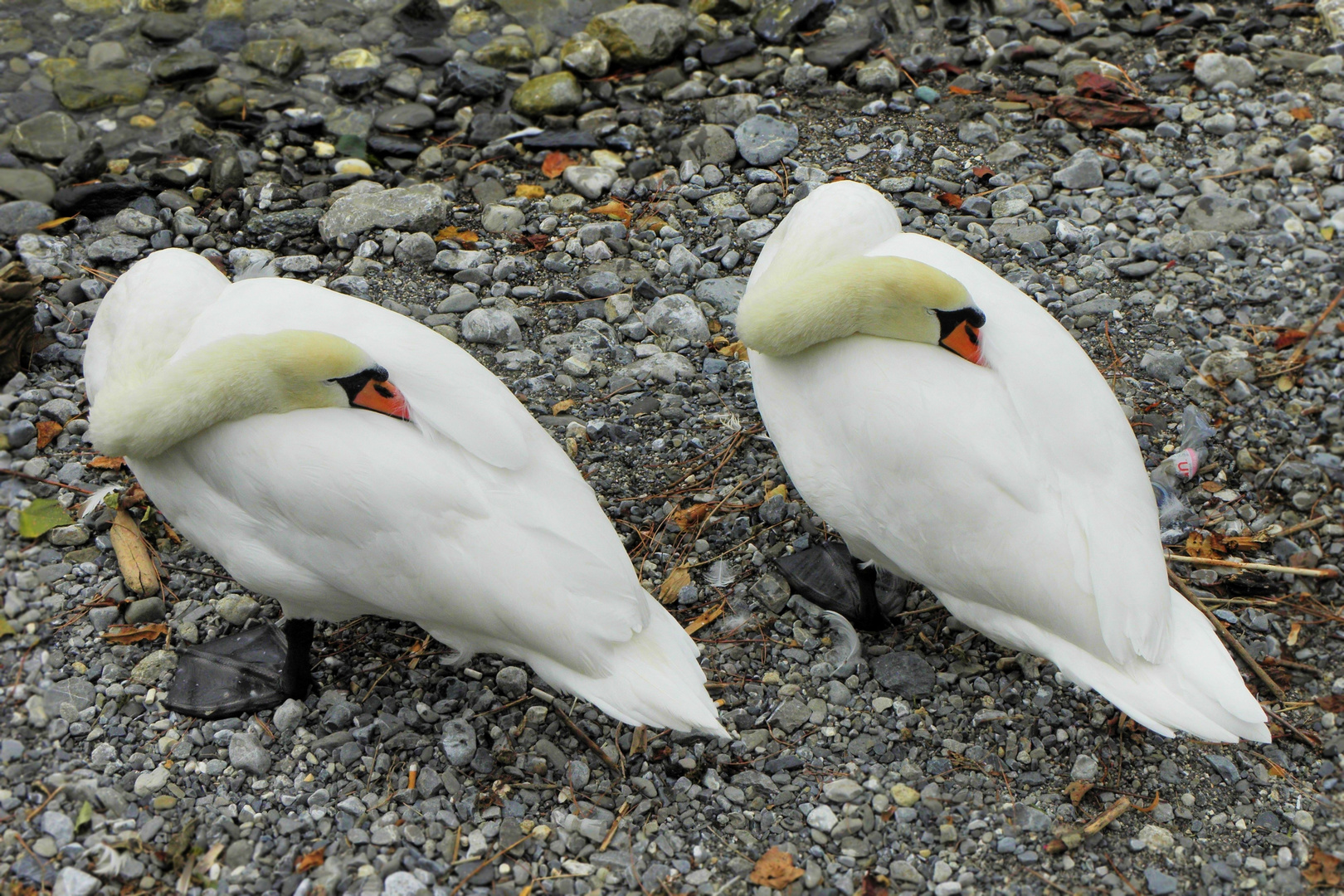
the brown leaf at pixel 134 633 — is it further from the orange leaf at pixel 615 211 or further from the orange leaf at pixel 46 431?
the orange leaf at pixel 615 211

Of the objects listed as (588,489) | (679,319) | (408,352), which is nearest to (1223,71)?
(679,319)

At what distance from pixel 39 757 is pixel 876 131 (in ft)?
15.4

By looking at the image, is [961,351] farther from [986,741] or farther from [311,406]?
[311,406]

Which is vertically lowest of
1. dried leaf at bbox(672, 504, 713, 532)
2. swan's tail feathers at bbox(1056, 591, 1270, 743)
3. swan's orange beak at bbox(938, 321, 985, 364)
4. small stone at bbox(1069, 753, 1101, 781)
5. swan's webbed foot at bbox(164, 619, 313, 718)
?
swan's webbed foot at bbox(164, 619, 313, 718)

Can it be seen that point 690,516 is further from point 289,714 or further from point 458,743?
point 289,714

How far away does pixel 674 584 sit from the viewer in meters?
4.04

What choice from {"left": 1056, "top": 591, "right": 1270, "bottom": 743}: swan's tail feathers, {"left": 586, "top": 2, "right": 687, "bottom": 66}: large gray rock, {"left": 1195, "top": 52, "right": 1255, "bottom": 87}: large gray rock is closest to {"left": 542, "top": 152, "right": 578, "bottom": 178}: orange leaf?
{"left": 586, "top": 2, "right": 687, "bottom": 66}: large gray rock

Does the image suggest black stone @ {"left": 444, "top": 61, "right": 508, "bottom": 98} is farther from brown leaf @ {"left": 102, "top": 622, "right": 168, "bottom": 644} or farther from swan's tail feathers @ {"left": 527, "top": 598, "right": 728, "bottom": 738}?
swan's tail feathers @ {"left": 527, "top": 598, "right": 728, "bottom": 738}

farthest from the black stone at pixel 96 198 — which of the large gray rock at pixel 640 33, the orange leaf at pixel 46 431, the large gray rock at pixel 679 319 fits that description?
the large gray rock at pixel 640 33

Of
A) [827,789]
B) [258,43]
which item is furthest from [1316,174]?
[258,43]

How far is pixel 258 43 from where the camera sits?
21.5ft

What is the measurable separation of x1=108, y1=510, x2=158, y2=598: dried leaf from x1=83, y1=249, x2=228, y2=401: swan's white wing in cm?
68

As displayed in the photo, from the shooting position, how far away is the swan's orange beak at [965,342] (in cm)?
323

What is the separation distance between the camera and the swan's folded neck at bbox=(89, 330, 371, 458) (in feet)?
9.80
